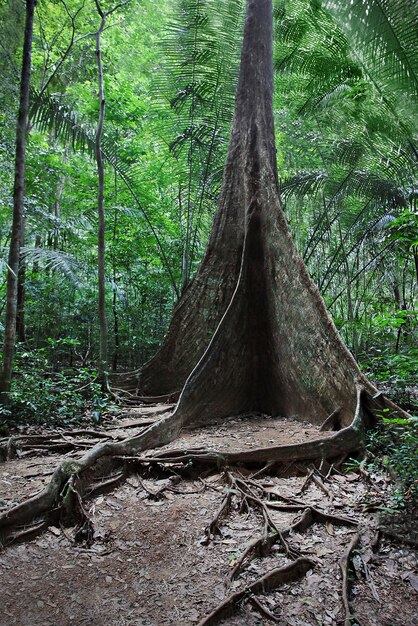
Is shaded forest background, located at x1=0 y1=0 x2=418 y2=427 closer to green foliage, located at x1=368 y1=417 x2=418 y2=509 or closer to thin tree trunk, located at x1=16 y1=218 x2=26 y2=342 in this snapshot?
thin tree trunk, located at x1=16 y1=218 x2=26 y2=342

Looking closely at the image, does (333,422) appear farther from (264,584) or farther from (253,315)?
(264,584)

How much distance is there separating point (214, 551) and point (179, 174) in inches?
257

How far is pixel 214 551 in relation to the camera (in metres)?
2.71

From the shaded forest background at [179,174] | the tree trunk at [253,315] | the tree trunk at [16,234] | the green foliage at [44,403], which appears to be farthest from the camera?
the shaded forest background at [179,174]

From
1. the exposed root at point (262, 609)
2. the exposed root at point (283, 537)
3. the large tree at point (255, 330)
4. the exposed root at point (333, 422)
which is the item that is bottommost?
the exposed root at point (262, 609)

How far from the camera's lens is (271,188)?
6.07m

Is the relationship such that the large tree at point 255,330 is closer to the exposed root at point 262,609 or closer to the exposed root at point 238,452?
the exposed root at point 238,452

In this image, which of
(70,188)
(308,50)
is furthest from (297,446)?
(308,50)

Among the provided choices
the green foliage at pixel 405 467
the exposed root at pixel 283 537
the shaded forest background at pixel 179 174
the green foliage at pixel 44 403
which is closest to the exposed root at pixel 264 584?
the exposed root at pixel 283 537

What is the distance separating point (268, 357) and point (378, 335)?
2228 mm

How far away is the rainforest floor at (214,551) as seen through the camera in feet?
7.11

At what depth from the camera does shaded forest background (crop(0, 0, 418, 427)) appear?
243 inches

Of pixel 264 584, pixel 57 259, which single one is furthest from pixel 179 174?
pixel 264 584

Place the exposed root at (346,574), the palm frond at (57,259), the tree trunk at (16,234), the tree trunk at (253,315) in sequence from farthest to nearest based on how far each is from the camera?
→ the palm frond at (57,259) → the tree trunk at (253,315) → the tree trunk at (16,234) → the exposed root at (346,574)
